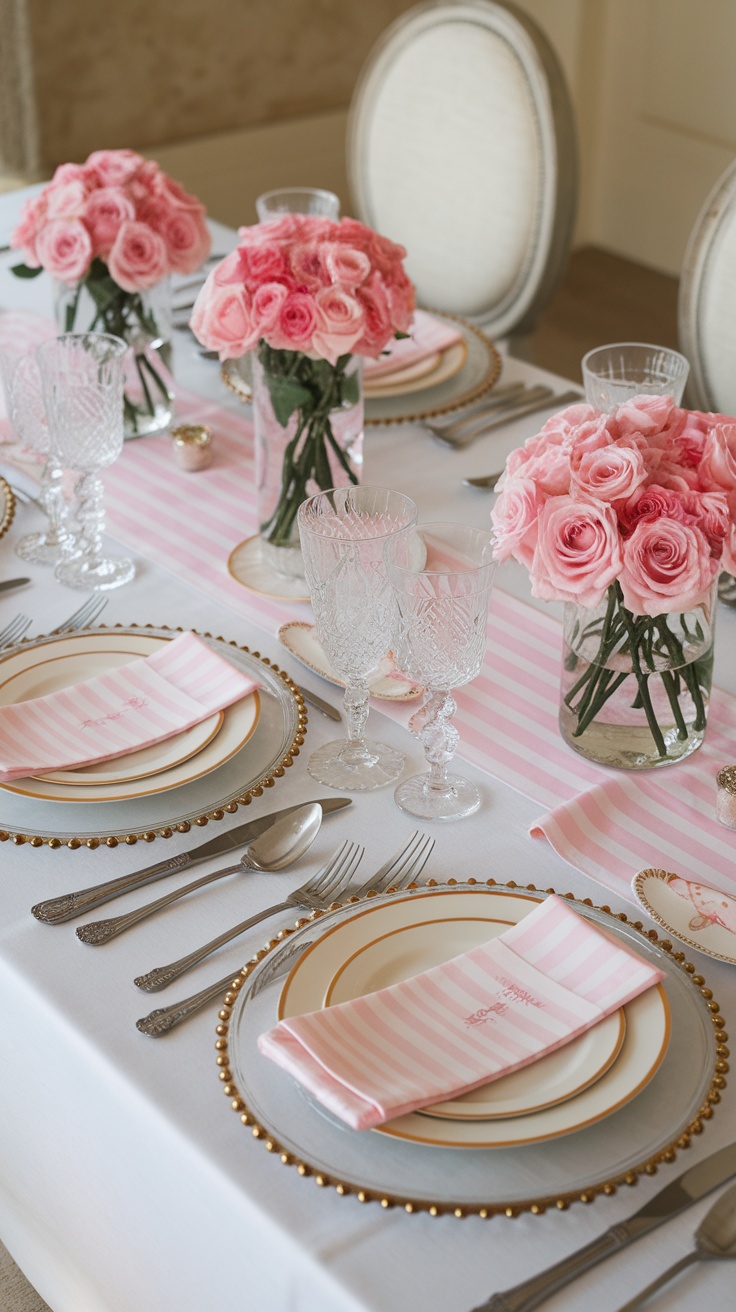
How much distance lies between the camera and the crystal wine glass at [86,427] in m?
1.26

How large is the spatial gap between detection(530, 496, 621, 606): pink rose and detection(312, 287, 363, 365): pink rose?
1.04ft

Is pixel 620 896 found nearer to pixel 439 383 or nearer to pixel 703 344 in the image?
pixel 439 383

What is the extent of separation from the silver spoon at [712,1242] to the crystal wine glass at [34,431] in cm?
88

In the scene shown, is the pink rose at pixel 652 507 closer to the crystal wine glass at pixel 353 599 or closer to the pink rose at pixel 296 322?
the crystal wine glass at pixel 353 599

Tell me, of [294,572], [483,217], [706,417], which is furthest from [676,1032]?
[483,217]

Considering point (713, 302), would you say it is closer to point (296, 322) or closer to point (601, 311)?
point (296, 322)

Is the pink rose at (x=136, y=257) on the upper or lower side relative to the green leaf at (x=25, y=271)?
upper

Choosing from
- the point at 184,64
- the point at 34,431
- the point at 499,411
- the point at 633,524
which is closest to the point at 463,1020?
the point at 633,524

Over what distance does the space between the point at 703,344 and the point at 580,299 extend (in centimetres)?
244

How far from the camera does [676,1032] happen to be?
81cm

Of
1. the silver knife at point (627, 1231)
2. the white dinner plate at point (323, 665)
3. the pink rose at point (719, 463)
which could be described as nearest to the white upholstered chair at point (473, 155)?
the white dinner plate at point (323, 665)

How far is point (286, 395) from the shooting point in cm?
125

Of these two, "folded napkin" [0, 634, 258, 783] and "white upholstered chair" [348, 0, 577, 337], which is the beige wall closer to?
"white upholstered chair" [348, 0, 577, 337]

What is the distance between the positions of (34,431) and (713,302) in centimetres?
97
